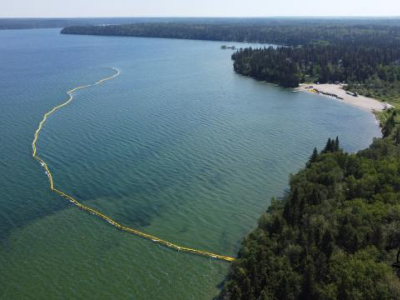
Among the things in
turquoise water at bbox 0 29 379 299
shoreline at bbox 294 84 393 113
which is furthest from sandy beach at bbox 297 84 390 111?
turquoise water at bbox 0 29 379 299

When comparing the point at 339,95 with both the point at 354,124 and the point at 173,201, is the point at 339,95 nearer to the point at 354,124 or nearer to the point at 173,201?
the point at 354,124

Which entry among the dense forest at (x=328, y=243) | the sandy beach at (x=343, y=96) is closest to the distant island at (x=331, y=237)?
the dense forest at (x=328, y=243)

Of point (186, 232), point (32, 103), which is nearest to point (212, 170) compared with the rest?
point (186, 232)

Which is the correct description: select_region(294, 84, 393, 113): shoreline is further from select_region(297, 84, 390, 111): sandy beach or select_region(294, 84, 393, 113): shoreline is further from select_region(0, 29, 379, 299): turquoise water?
select_region(0, 29, 379, 299): turquoise water

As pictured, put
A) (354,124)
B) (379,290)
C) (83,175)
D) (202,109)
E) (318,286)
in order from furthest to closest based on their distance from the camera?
(202,109) < (354,124) < (83,175) < (318,286) < (379,290)

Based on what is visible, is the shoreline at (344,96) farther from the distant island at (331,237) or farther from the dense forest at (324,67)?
the distant island at (331,237)

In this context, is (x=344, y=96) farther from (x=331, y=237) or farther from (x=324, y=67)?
(x=331, y=237)
